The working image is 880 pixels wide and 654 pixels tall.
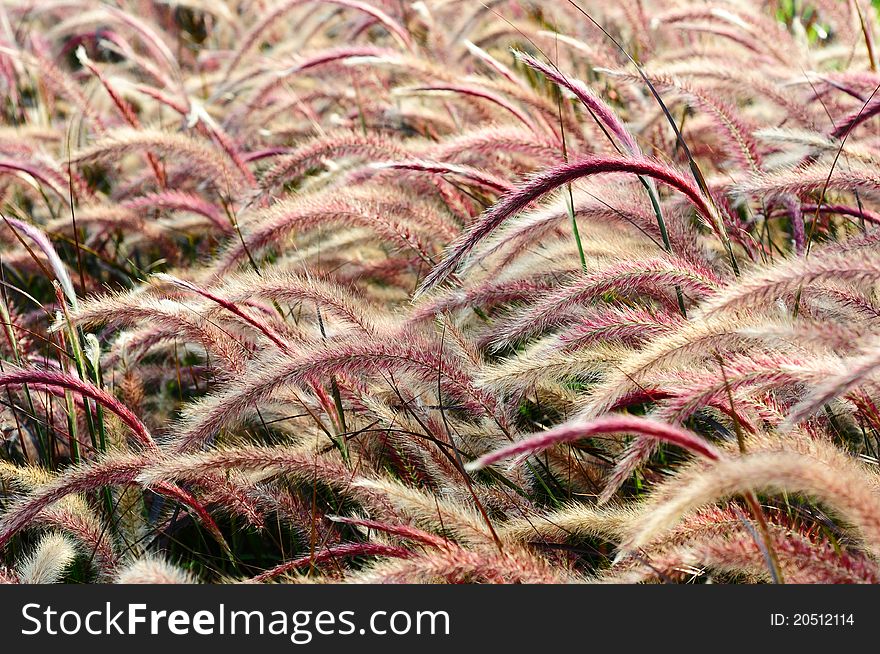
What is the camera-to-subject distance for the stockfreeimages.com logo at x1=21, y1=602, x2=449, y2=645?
1.58 meters

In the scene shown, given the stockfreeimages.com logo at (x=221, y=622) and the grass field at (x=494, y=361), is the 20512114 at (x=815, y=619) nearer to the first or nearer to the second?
the grass field at (x=494, y=361)

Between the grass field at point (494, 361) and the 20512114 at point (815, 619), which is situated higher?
the grass field at point (494, 361)

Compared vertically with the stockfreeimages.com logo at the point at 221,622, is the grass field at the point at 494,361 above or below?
above

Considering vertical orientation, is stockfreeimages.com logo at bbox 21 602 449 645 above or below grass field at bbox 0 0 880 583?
below

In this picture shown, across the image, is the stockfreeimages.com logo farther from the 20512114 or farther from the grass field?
the 20512114

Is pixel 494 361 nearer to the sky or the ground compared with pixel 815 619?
nearer to the sky

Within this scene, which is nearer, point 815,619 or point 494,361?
point 815,619

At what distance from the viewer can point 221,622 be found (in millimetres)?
1612

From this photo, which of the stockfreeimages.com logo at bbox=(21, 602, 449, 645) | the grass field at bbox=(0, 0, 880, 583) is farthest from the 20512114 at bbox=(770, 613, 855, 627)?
the stockfreeimages.com logo at bbox=(21, 602, 449, 645)

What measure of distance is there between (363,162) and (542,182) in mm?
1423

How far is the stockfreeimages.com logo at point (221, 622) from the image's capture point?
5.17ft

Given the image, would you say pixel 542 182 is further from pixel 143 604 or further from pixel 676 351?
pixel 143 604

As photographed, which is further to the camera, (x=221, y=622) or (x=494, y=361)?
(x=494, y=361)

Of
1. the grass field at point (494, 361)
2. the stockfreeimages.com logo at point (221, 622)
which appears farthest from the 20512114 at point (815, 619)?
the stockfreeimages.com logo at point (221, 622)
